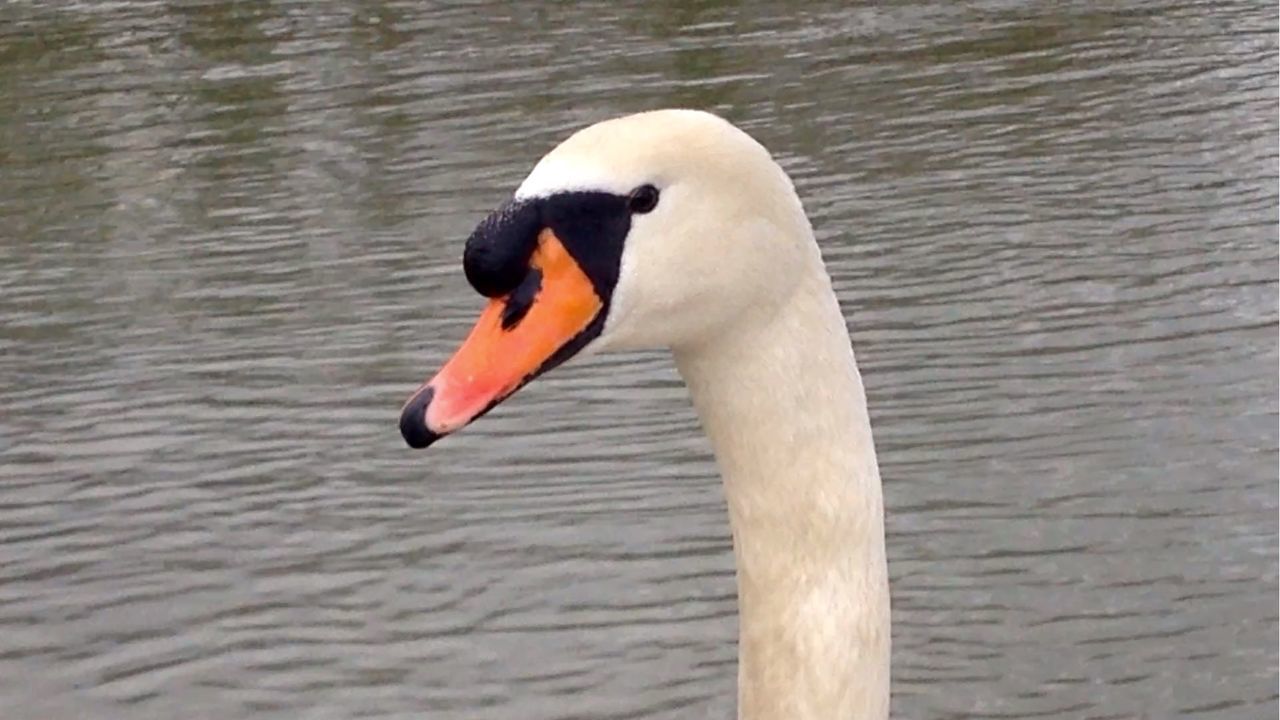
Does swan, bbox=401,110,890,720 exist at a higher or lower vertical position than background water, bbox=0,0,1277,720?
higher

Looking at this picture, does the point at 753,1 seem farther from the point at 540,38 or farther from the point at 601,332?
the point at 601,332

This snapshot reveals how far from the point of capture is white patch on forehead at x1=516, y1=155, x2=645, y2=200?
267 centimetres

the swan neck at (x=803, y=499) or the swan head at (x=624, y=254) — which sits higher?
the swan head at (x=624, y=254)

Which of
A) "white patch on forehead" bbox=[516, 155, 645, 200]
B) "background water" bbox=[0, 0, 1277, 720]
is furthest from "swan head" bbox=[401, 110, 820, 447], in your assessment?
"background water" bbox=[0, 0, 1277, 720]

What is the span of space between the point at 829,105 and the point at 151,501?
7253 mm

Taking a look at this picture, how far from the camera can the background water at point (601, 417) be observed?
23.5 ft

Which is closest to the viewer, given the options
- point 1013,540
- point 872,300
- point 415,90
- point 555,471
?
point 1013,540

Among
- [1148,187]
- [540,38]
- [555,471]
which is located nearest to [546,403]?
[555,471]

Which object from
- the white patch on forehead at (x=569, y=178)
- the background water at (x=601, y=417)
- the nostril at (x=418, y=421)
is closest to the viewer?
the white patch on forehead at (x=569, y=178)

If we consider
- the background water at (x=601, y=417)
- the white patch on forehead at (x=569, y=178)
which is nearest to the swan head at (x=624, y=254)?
the white patch on forehead at (x=569, y=178)

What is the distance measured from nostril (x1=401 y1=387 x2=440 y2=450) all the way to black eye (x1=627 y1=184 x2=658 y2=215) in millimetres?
399

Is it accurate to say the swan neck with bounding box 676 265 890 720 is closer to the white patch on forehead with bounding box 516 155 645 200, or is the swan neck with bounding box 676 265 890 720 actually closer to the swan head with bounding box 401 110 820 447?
the swan head with bounding box 401 110 820 447

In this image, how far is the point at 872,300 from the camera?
10031 millimetres

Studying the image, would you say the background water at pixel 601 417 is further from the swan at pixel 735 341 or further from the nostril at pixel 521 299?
the nostril at pixel 521 299
